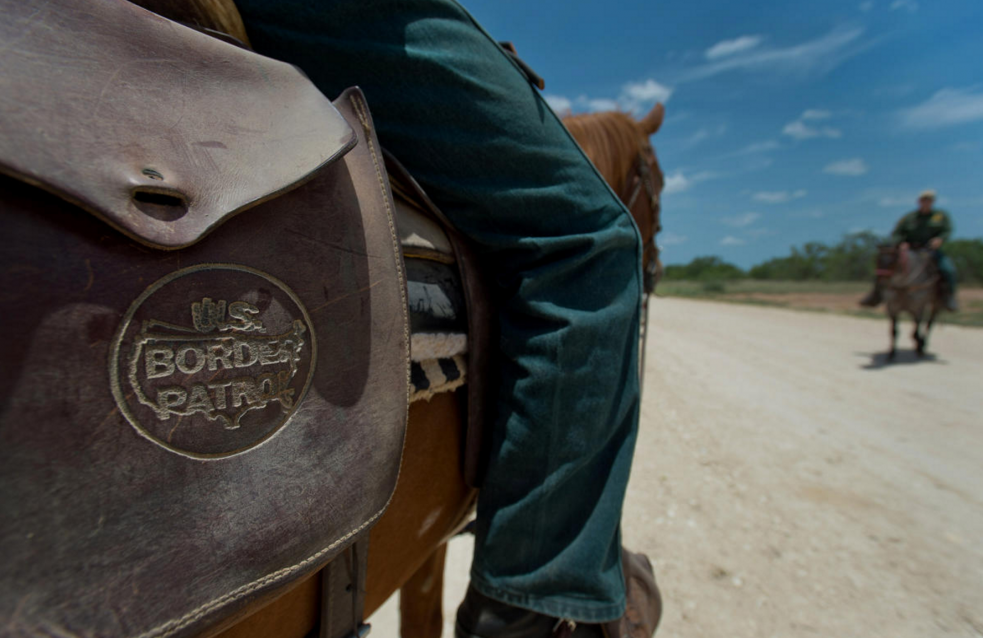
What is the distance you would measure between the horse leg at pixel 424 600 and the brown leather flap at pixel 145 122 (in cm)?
138

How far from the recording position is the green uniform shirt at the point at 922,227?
7207mm

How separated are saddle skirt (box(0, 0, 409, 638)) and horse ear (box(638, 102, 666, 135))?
188 cm

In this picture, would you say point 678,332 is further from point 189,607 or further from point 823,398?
point 189,607

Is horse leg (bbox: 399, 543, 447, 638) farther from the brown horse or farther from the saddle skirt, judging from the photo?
the saddle skirt

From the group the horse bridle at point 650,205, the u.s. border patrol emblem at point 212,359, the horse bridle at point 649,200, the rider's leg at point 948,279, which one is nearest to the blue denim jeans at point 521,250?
the u.s. border patrol emblem at point 212,359

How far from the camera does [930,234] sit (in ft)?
23.9

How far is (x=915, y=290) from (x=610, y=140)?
744 cm

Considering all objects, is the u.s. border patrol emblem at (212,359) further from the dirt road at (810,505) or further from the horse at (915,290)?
the horse at (915,290)

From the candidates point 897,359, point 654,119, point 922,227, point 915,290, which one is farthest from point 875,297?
point 654,119

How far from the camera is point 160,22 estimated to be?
0.64 m

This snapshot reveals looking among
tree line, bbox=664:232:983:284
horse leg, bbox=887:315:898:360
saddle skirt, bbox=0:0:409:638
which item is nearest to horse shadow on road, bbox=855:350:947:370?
horse leg, bbox=887:315:898:360

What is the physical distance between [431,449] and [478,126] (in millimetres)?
641

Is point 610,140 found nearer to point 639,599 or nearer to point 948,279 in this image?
point 639,599

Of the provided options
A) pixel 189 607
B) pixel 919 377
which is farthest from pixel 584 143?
pixel 919 377
